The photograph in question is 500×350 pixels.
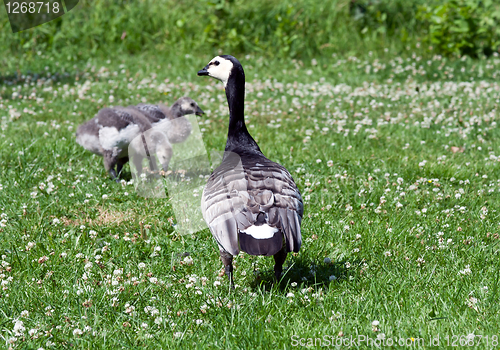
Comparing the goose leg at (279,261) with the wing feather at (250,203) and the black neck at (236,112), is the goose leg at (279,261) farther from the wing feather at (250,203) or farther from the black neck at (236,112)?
the black neck at (236,112)

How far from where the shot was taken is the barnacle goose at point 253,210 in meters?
3.86

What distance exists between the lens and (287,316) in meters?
3.94

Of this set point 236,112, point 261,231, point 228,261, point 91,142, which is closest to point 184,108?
point 91,142

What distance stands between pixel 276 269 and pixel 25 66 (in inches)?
475

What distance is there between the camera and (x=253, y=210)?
400 centimetres

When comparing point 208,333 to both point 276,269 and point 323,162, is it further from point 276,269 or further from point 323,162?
point 323,162

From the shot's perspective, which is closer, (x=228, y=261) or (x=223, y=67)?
(x=228, y=261)

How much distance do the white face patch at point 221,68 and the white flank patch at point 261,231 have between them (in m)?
2.01

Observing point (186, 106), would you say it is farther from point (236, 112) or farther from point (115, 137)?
point (236, 112)

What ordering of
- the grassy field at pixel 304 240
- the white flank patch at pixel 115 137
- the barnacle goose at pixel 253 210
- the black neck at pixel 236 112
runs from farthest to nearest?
the white flank patch at pixel 115 137
the black neck at pixel 236 112
the barnacle goose at pixel 253 210
the grassy field at pixel 304 240

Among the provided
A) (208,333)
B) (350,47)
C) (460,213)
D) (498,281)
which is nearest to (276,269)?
(208,333)

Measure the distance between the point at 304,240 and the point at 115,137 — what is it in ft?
10.4

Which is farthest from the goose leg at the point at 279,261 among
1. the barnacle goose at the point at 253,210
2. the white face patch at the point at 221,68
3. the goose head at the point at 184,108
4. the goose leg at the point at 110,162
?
the goose head at the point at 184,108

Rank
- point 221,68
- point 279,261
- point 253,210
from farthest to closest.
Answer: point 221,68 → point 279,261 → point 253,210
